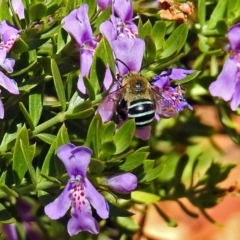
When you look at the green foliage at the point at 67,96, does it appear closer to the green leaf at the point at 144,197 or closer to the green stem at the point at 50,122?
the green stem at the point at 50,122

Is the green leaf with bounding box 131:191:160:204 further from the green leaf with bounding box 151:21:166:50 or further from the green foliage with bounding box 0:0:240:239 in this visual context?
the green leaf with bounding box 151:21:166:50

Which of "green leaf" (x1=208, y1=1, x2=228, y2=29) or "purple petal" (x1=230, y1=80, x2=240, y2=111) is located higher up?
"green leaf" (x1=208, y1=1, x2=228, y2=29)

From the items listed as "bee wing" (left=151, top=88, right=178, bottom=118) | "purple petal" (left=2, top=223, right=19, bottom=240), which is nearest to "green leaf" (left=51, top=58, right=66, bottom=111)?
"bee wing" (left=151, top=88, right=178, bottom=118)

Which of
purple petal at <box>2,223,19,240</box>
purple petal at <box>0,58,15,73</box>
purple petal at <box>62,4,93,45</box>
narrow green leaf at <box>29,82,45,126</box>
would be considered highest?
purple petal at <box>62,4,93,45</box>

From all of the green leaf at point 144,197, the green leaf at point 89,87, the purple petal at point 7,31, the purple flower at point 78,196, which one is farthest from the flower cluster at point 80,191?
the green leaf at point 144,197

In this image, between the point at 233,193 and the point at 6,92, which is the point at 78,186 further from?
the point at 233,193

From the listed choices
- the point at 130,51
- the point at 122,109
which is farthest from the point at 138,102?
the point at 130,51
